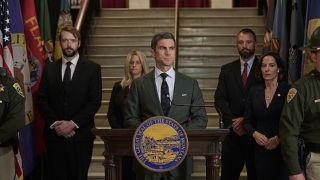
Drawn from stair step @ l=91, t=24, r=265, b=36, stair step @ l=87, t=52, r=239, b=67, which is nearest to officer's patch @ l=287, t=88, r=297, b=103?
stair step @ l=87, t=52, r=239, b=67

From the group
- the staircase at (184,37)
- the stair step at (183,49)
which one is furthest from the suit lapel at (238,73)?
the stair step at (183,49)

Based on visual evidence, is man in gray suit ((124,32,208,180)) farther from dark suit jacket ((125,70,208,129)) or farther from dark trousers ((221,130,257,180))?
dark trousers ((221,130,257,180))

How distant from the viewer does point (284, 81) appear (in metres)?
3.96

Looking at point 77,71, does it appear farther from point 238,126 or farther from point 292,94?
point 292,94

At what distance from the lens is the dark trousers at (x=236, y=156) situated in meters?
4.16

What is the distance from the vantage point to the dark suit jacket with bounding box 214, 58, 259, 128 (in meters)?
4.23

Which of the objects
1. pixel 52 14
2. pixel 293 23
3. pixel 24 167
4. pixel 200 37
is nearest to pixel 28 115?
pixel 24 167

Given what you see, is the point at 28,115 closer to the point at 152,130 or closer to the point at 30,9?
the point at 30,9

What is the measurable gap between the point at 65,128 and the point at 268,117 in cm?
148

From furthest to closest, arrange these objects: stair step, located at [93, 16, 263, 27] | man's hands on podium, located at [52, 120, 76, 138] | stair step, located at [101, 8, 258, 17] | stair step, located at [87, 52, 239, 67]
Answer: stair step, located at [101, 8, 258, 17] → stair step, located at [93, 16, 263, 27] → stair step, located at [87, 52, 239, 67] → man's hands on podium, located at [52, 120, 76, 138]

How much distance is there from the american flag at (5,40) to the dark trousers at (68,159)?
659 mm

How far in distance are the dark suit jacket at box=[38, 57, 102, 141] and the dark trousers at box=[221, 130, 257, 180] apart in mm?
1051

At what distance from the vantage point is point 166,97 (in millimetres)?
3164

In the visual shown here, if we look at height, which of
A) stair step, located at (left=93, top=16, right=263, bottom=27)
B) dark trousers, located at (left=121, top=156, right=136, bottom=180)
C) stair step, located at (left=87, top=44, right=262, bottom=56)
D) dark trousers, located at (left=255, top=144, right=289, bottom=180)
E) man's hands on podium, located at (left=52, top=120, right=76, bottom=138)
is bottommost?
dark trousers, located at (left=121, top=156, right=136, bottom=180)
